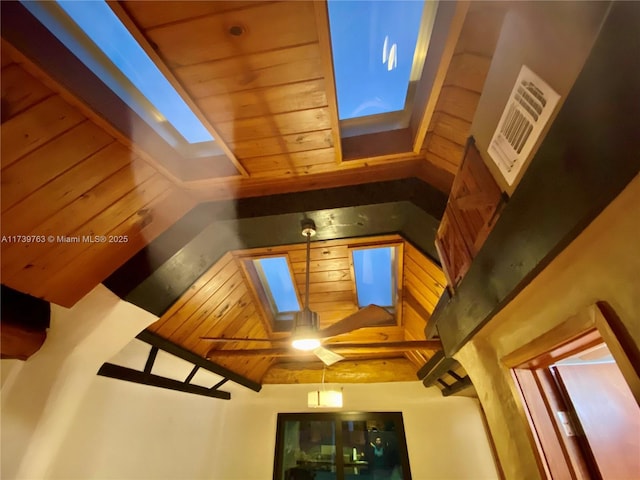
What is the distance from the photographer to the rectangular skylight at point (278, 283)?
120 inches

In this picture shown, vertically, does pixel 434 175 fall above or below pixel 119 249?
above

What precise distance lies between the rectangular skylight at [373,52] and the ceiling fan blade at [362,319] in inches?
42.5

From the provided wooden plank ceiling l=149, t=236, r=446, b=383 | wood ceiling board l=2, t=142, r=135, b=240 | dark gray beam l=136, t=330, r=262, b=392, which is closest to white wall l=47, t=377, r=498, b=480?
dark gray beam l=136, t=330, r=262, b=392

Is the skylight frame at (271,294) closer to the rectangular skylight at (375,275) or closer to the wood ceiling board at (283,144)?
the rectangular skylight at (375,275)

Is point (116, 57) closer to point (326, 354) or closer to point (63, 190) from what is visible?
point (63, 190)

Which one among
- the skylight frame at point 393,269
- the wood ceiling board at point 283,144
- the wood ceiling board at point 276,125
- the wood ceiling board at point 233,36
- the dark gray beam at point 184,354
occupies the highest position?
the skylight frame at point 393,269

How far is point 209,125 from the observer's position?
1.35 metres

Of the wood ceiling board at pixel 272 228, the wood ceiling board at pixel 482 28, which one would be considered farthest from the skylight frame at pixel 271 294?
the wood ceiling board at pixel 482 28

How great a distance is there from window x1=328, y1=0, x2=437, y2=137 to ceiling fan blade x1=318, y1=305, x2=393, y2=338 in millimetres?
1005

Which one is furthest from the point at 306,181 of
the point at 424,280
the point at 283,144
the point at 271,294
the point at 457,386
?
the point at 457,386

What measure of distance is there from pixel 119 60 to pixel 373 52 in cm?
106

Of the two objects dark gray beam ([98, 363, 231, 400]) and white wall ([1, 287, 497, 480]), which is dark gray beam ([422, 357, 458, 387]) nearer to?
white wall ([1, 287, 497, 480])

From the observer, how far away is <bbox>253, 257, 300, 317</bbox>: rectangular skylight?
10.00 ft

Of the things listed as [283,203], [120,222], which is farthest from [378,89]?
[120,222]
